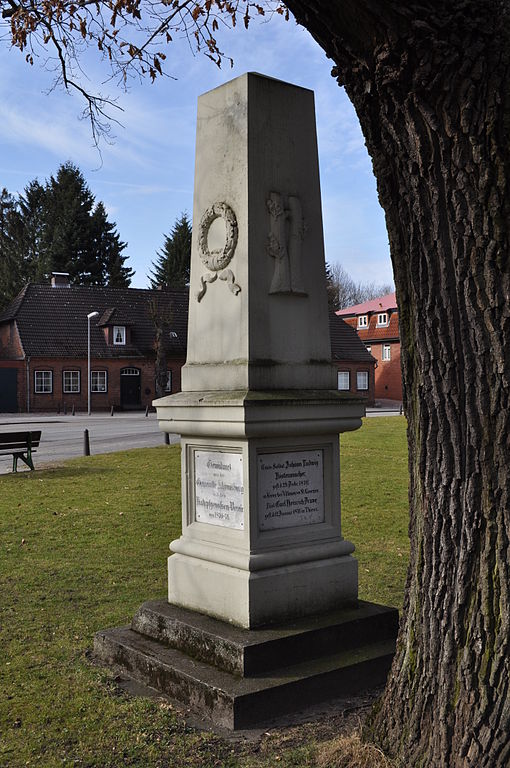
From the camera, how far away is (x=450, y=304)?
11.1 ft

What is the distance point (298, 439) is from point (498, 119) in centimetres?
263

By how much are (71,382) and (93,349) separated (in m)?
2.53

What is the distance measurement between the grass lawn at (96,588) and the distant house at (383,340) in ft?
142

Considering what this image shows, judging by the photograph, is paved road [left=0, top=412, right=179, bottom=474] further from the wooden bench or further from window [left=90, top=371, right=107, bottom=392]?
window [left=90, top=371, right=107, bottom=392]

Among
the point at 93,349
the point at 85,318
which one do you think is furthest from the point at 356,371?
the point at 85,318

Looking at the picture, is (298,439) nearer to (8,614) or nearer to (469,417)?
(469,417)

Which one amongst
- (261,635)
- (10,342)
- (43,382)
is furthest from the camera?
(10,342)

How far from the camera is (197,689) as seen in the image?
4.57 m

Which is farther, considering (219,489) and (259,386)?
(219,489)

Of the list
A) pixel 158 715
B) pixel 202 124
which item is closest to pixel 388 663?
pixel 158 715

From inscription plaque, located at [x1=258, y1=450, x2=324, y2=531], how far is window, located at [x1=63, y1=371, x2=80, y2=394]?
43911 mm

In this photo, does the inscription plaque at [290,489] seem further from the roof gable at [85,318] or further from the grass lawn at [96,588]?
the roof gable at [85,318]

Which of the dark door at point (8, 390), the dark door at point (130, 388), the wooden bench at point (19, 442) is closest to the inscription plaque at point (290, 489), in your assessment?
the wooden bench at point (19, 442)

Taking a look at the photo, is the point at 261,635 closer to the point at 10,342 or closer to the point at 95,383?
the point at 95,383
